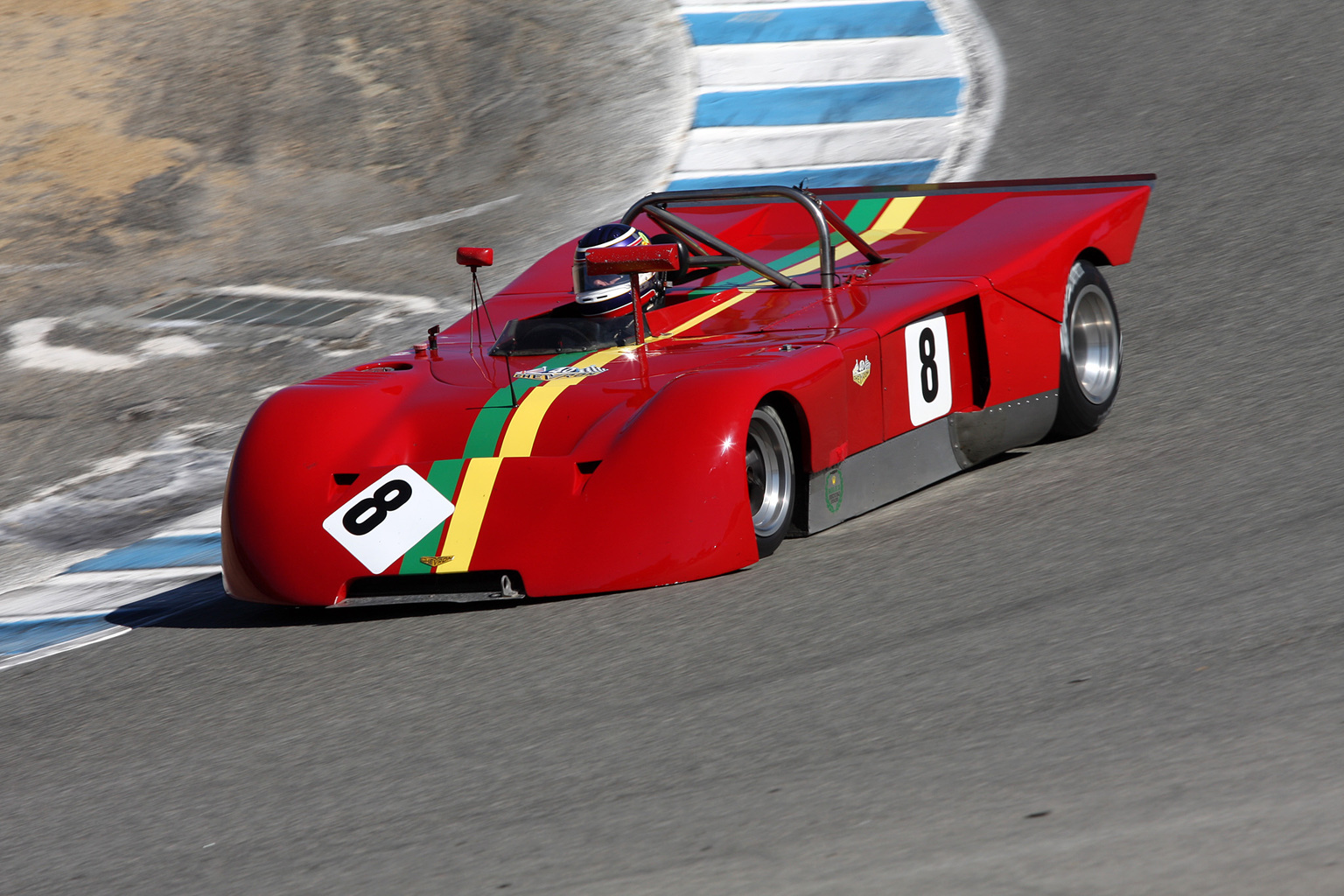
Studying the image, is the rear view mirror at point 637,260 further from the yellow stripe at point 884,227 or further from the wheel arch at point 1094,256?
the wheel arch at point 1094,256

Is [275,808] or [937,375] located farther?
[937,375]

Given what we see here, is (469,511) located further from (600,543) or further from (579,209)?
(579,209)

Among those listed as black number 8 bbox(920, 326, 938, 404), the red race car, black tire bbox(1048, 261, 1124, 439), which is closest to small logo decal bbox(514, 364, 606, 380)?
the red race car

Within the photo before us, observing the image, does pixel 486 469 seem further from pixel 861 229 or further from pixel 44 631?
pixel 861 229

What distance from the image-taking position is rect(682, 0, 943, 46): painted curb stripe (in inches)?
509

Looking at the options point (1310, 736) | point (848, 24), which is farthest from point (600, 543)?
point (848, 24)

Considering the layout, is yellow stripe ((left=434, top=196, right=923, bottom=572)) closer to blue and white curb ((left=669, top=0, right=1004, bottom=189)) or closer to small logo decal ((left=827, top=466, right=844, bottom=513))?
small logo decal ((left=827, top=466, right=844, bottom=513))

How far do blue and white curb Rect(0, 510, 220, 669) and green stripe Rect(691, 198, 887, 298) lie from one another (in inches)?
81.2

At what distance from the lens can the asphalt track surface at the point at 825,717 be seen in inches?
117

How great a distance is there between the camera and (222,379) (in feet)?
27.5

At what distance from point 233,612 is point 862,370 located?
210 centimetres

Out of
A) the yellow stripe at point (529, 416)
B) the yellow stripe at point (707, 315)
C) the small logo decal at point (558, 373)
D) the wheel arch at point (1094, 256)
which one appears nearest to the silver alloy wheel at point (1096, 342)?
the wheel arch at point (1094, 256)

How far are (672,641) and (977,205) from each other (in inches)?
121

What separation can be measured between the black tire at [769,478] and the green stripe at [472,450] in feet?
2.44
